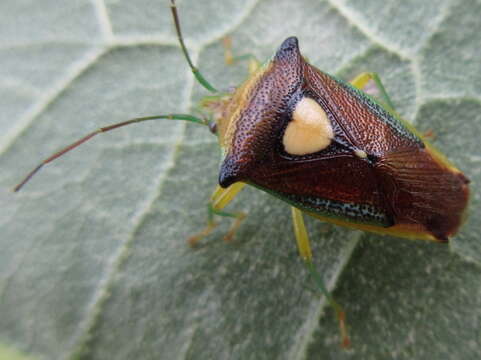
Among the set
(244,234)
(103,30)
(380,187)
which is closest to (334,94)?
(380,187)

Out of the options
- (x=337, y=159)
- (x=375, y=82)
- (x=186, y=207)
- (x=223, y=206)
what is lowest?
(x=186, y=207)

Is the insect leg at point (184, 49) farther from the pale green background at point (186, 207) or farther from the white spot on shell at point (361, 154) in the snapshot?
the white spot on shell at point (361, 154)

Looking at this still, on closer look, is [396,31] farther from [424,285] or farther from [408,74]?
[424,285]

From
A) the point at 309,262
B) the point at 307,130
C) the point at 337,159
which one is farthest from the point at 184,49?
the point at 309,262

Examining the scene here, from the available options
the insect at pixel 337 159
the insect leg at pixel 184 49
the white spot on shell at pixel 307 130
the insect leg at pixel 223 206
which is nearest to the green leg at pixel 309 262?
the insect at pixel 337 159

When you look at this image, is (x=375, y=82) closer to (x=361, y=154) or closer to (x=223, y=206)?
(x=361, y=154)

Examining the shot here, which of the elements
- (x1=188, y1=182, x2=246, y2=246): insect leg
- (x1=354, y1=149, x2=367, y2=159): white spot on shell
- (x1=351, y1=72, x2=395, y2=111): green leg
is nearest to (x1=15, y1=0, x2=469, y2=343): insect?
(x1=354, y1=149, x2=367, y2=159): white spot on shell
